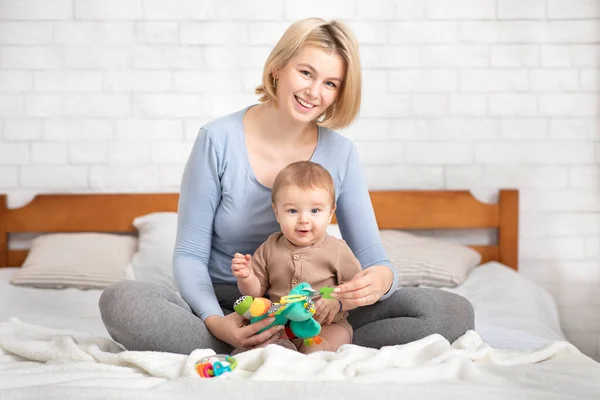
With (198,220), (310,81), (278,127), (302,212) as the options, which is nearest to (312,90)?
(310,81)

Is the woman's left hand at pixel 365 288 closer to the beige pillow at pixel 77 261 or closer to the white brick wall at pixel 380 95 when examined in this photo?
the beige pillow at pixel 77 261

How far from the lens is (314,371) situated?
1.40m

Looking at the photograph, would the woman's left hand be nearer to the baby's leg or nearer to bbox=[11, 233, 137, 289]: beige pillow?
the baby's leg

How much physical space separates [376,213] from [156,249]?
0.90 m

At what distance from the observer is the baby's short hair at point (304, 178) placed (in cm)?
169

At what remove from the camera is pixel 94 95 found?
305 centimetres

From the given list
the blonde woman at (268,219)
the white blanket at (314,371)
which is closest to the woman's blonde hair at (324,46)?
the blonde woman at (268,219)

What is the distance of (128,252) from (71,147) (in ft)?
1.79

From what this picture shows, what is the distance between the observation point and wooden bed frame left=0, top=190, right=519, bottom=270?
3.00 m

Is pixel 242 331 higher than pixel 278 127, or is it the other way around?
pixel 278 127

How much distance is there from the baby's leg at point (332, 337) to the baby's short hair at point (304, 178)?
0.91ft

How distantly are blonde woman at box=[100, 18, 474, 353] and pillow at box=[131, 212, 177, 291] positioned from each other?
29.7 inches

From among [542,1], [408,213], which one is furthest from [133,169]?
[542,1]

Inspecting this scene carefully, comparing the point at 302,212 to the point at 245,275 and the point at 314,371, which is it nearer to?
the point at 245,275
